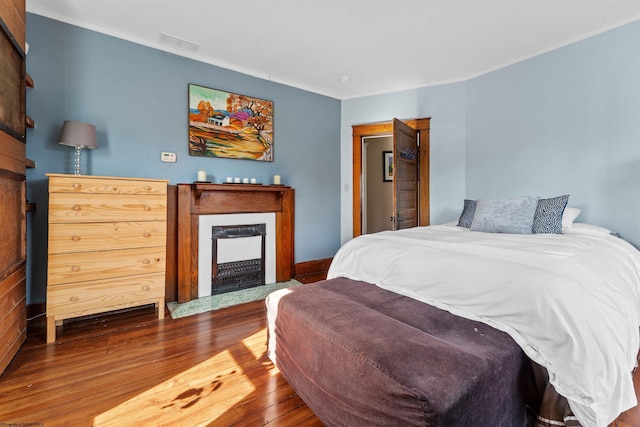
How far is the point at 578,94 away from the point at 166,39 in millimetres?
3938

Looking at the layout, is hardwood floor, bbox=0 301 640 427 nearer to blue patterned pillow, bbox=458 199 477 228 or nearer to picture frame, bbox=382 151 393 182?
blue patterned pillow, bbox=458 199 477 228

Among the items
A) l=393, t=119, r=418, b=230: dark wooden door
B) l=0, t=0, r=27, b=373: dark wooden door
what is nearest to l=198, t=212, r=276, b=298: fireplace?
l=0, t=0, r=27, b=373: dark wooden door

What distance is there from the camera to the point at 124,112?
2654mm

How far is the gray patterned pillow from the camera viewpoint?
2.26m

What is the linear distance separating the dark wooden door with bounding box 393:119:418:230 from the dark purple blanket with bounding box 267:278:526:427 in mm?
1846

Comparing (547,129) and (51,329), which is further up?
(547,129)

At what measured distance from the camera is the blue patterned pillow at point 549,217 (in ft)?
7.22

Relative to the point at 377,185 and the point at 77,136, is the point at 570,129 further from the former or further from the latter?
the point at 77,136

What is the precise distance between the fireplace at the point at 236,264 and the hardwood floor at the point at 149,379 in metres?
0.76

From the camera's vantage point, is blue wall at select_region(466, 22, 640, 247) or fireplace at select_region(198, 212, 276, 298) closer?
blue wall at select_region(466, 22, 640, 247)

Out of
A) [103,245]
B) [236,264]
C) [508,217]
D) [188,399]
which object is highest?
[508,217]

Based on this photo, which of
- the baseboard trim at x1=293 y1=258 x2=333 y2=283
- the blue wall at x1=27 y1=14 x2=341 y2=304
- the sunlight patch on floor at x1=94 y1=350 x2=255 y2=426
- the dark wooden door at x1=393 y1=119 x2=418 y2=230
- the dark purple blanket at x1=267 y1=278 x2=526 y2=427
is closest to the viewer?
the dark purple blanket at x1=267 y1=278 x2=526 y2=427

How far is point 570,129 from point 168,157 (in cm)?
394

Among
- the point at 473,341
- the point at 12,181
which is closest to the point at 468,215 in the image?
the point at 473,341
